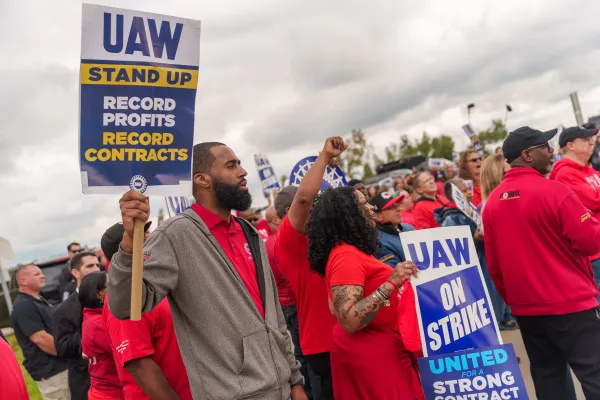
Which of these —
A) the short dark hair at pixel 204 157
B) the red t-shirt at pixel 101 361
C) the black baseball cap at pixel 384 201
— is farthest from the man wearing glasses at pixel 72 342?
the black baseball cap at pixel 384 201

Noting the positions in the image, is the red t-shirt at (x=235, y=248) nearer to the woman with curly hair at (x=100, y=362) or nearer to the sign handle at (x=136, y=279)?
the sign handle at (x=136, y=279)

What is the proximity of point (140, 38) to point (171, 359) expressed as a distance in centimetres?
172

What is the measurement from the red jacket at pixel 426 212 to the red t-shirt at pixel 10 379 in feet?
18.6

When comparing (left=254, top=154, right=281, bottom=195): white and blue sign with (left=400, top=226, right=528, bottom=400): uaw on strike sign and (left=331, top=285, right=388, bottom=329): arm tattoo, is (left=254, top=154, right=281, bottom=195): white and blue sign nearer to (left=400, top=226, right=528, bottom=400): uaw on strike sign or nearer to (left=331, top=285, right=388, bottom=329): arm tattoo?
(left=400, top=226, right=528, bottom=400): uaw on strike sign

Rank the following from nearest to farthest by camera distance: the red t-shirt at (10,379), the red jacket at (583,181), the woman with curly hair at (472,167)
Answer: the red t-shirt at (10,379), the red jacket at (583,181), the woman with curly hair at (472,167)

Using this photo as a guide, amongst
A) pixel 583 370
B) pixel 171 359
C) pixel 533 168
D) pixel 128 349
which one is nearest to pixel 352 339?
pixel 171 359

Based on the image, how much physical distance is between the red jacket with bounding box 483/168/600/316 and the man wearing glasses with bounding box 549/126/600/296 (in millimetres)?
917

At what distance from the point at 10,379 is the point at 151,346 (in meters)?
1.10

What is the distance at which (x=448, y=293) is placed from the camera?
3410 millimetres

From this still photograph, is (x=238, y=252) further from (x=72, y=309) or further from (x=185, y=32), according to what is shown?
(x=72, y=309)

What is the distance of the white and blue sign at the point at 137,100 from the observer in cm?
215

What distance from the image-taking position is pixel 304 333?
13.3 feet

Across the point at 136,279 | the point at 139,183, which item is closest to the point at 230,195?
the point at 139,183

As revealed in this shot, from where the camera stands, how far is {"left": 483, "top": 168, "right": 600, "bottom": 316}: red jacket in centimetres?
362
